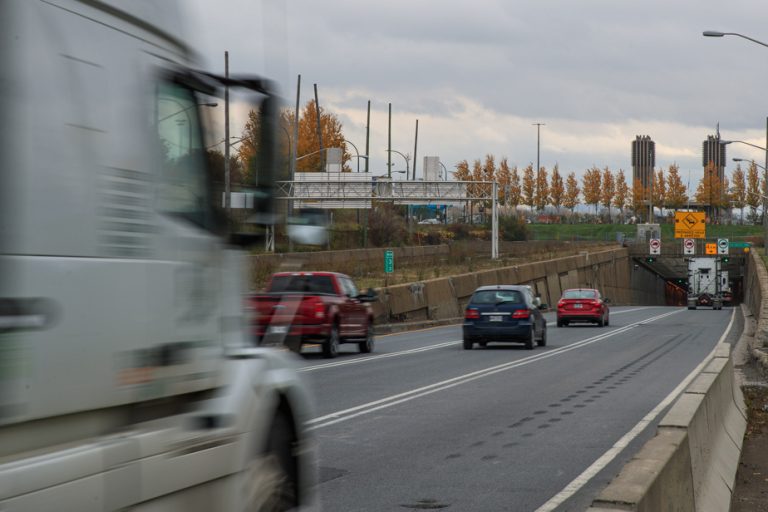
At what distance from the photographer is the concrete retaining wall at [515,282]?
146 feet

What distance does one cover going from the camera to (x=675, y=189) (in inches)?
6629

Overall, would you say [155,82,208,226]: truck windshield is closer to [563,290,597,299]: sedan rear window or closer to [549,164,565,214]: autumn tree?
[563,290,597,299]: sedan rear window

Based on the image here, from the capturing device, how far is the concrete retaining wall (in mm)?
44469

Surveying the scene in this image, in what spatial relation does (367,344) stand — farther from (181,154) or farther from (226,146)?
(181,154)

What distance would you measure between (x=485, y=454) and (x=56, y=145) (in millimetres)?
8171

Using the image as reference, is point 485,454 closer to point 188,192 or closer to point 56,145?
point 188,192

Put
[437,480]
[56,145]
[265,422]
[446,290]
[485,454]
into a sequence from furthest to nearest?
[446,290], [485,454], [437,480], [265,422], [56,145]

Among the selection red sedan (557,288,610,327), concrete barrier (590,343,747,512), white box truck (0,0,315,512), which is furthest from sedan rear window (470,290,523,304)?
white box truck (0,0,315,512)

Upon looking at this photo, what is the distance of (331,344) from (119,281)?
20.7m

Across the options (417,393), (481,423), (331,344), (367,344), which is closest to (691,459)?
(481,423)

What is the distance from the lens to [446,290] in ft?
169

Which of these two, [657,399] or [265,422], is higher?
[265,422]

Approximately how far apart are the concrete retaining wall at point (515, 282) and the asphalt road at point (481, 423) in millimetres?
15339

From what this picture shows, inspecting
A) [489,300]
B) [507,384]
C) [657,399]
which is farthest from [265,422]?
[489,300]
